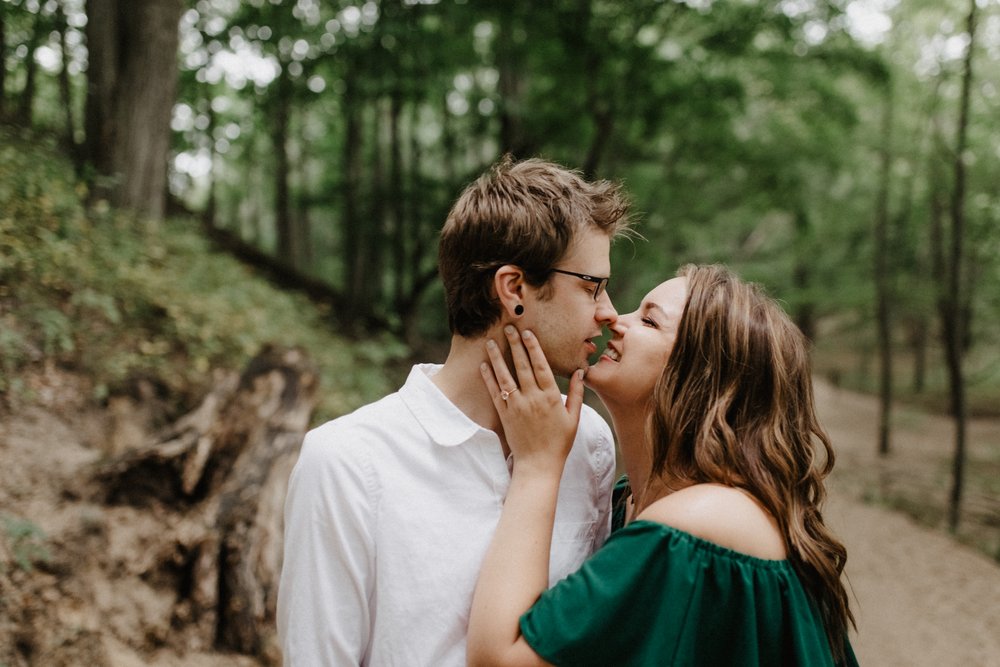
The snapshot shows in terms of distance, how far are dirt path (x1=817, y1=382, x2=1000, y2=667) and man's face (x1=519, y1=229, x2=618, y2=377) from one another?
12.6ft

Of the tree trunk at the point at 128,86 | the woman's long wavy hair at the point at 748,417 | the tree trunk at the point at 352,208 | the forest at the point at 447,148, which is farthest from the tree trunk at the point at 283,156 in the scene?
the woman's long wavy hair at the point at 748,417

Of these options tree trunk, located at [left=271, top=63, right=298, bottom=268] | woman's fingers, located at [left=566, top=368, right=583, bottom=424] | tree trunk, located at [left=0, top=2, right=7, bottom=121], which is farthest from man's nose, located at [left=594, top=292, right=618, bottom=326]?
tree trunk, located at [left=271, top=63, right=298, bottom=268]

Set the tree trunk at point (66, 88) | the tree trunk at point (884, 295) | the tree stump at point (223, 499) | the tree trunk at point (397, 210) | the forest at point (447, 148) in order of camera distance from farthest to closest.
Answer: the tree trunk at point (884, 295) < the tree trunk at point (397, 210) < the tree trunk at point (66, 88) < the forest at point (447, 148) < the tree stump at point (223, 499)

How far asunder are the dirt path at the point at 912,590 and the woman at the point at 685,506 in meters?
3.51

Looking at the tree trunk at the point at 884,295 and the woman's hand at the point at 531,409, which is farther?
the tree trunk at the point at 884,295

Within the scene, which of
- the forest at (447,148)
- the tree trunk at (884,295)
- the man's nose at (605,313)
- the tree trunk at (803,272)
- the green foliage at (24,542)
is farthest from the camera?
the tree trunk at (884,295)

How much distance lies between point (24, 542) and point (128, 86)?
20.6 ft

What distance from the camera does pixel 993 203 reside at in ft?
42.3

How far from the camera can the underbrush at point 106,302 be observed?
211 inches

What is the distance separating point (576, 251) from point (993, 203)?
14.0m

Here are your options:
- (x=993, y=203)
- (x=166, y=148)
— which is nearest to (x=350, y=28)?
(x=166, y=148)

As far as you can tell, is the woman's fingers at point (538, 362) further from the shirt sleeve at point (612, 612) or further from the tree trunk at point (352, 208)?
the tree trunk at point (352, 208)

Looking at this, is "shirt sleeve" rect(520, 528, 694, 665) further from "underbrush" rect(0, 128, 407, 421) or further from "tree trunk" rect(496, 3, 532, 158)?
"tree trunk" rect(496, 3, 532, 158)

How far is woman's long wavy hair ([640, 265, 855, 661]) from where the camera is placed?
1.95m
